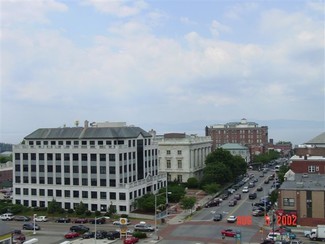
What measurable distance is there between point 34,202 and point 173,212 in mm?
26798

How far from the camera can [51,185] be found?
3506 inches

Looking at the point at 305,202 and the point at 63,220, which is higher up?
the point at 305,202

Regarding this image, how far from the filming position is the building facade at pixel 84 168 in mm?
84562

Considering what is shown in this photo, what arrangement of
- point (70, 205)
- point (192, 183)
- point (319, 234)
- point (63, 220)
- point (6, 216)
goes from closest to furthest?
point (319, 234)
point (63, 220)
point (6, 216)
point (70, 205)
point (192, 183)

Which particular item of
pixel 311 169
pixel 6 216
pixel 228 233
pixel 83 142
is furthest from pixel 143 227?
pixel 311 169

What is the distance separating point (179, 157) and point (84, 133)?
37700mm

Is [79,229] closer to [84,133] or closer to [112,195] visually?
[112,195]

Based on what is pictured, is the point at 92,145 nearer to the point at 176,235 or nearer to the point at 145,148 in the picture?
the point at 145,148

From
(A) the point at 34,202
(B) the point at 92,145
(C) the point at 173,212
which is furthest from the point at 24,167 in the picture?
(C) the point at 173,212

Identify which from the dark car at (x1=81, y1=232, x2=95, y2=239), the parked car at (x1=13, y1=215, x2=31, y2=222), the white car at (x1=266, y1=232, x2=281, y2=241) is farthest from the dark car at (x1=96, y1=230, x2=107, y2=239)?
the white car at (x1=266, y1=232, x2=281, y2=241)

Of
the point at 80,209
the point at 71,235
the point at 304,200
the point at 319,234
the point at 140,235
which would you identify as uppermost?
the point at 304,200

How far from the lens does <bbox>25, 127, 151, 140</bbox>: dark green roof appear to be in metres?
88.3

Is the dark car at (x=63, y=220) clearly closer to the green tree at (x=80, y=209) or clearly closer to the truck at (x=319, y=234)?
the green tree at (x=80, y=209)

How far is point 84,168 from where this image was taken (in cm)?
8719
